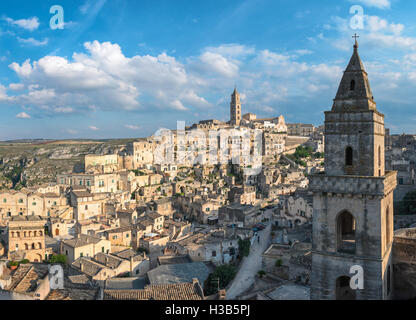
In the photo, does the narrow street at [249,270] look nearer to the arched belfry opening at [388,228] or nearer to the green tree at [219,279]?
the green tree at [219,279]

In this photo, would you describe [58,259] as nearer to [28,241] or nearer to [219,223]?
[28,241]

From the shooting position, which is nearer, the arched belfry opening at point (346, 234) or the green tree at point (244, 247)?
the arched belfry opening at point (346, 234)

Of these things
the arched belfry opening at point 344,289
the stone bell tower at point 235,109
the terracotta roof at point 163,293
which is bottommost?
the terracotta roof at point 163,293

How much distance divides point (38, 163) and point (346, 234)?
93.8 m

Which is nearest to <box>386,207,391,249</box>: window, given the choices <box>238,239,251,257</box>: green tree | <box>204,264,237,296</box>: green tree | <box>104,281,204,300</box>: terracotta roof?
<box>104,281,204,300</box>: terracotta roof

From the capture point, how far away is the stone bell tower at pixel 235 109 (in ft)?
395

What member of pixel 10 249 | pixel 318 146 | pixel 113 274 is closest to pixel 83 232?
pixel 10 249

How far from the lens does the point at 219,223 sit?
4416cm

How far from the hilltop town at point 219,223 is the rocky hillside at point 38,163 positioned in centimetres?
147

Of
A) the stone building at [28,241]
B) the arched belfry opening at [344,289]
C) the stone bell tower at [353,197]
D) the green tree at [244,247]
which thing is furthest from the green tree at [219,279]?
the stone building at [28,241]

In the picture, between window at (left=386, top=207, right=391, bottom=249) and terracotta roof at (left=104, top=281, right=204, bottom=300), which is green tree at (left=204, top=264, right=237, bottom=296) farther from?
window at (left=386, top=207, right=391, bottom=249)

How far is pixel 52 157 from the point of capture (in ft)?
330

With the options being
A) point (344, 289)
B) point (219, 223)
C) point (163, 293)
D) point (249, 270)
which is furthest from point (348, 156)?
point (219, 223)

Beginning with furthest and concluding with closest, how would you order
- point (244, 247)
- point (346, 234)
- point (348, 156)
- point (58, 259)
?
point (244, 247) → point (58, 259) → point (346, 234) → point (348, 156)
